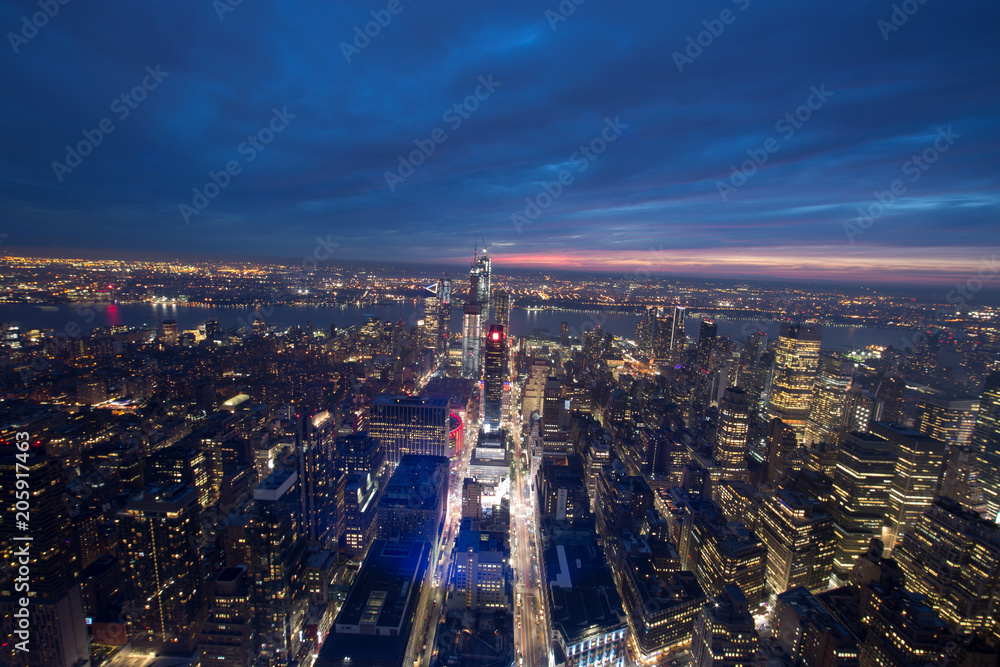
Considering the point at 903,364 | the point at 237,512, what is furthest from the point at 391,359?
the point at 903,364

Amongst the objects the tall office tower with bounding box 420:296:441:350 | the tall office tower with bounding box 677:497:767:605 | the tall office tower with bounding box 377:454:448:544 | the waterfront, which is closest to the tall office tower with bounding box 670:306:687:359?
the waterfront

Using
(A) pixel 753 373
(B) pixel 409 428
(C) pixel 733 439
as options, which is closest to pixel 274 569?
(B) pixel 409 428

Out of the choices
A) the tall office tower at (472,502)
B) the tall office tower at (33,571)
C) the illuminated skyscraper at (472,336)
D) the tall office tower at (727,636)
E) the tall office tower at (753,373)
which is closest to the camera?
the tall office tower at (33,571)

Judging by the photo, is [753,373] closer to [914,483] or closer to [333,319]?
[914,483]

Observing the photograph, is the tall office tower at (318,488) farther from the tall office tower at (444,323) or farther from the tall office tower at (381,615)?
the tall office tower at (444,323)

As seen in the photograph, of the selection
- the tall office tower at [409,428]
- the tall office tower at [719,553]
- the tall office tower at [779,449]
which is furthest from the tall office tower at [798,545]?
the tall office tower at [409,428]

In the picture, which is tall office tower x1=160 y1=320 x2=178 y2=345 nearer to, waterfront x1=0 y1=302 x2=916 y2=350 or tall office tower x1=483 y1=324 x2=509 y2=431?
waterfront x1=0 y1=302 x2=916 y2=350
